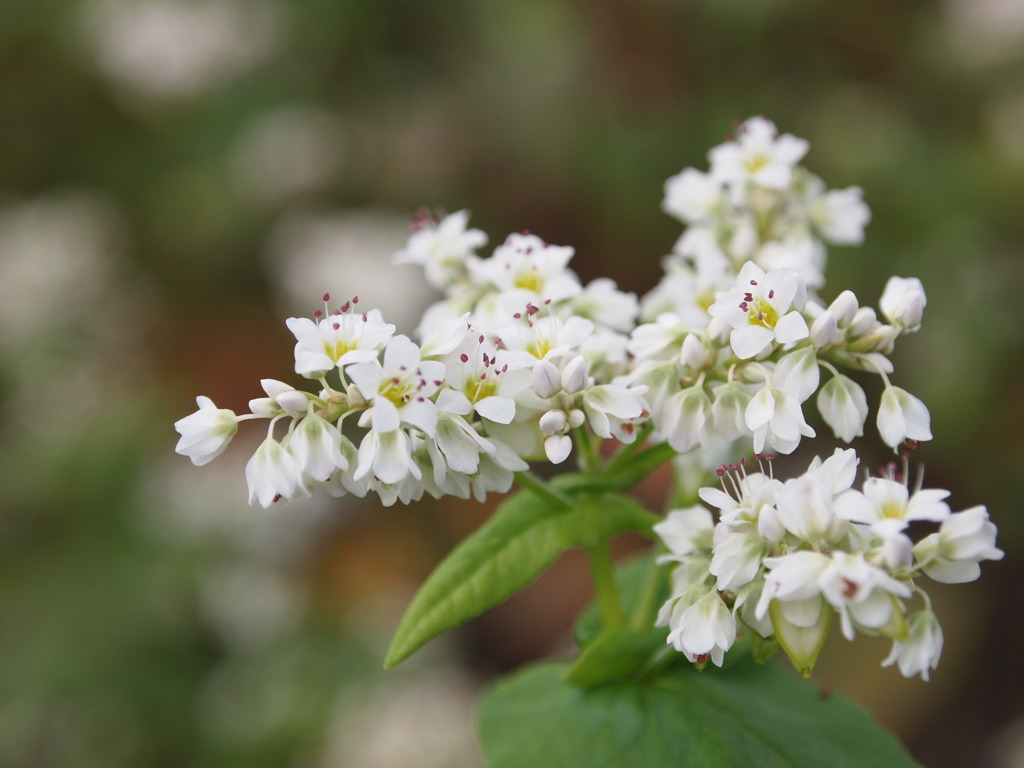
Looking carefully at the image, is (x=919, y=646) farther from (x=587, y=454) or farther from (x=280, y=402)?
(x=280, y=402)

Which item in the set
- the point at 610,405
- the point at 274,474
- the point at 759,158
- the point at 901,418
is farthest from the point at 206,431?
the point at 759,158

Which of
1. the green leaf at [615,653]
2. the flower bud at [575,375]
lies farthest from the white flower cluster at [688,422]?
the green leaf at [615,653]

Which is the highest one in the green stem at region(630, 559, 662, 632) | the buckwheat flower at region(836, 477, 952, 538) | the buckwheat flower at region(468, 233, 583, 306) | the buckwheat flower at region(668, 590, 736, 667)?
the buckwheat flower at region(468, 233, 583, 306)

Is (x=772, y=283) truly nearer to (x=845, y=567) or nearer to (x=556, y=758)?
(x=845, y=567)

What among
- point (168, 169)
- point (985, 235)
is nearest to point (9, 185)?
point (168, 169)

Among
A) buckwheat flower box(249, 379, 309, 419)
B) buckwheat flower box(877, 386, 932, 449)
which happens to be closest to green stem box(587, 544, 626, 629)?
buckwheat flower box(877, 386, 932, 449)

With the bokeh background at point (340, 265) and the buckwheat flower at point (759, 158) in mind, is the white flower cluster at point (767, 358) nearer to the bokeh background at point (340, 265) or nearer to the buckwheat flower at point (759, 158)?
the buckwheat flower at point (759, 158)

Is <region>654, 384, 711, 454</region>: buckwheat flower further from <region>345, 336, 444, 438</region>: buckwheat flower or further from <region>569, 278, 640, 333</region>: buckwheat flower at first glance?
<region>345, 336, 444, 438</region>: buckwheat flower
